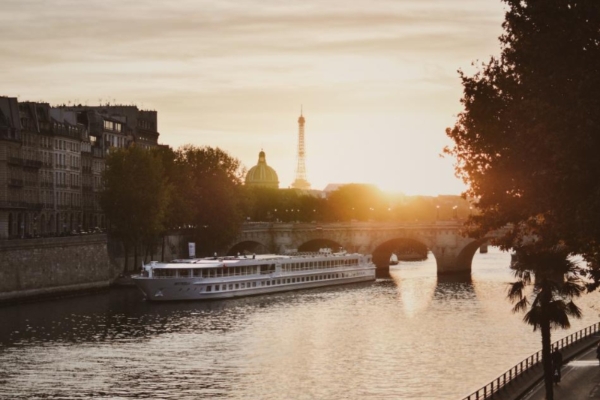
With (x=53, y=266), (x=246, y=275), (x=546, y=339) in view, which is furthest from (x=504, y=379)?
(x=246, y=275)

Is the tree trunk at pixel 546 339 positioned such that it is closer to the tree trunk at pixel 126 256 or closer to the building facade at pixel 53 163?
the building facade at pixel 53 163

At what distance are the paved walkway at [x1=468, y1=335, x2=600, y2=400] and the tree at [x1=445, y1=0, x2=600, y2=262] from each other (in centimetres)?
521

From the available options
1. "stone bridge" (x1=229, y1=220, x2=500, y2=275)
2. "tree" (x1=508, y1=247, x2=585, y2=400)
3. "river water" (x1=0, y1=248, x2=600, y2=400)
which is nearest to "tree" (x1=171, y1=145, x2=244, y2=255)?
"stone bridge" (x1=229, y1=220, x2=500, y2=275)

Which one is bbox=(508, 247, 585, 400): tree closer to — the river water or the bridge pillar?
the river water

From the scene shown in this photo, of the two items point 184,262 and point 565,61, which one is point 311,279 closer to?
point 184,262

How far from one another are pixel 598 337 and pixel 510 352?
5.19 metres

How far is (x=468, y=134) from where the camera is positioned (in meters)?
43.8

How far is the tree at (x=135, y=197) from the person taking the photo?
114438 millimetres

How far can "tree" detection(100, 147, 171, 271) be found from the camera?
4505 inches

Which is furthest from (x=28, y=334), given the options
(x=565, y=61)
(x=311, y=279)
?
(x=311, y=279)

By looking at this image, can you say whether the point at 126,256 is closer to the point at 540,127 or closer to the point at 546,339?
the point at 546,339

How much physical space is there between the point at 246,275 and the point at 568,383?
208 feet

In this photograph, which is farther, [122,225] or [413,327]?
[122,225]

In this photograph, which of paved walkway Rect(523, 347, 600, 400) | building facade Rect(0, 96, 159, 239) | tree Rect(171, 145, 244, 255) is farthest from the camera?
tree Rect(171, 145, 244, 255)
